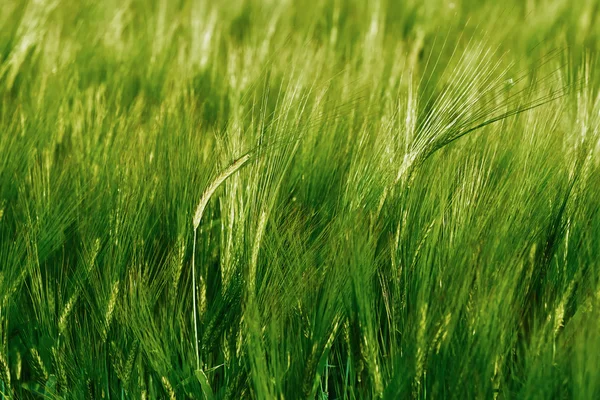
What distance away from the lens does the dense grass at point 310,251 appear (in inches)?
30.5

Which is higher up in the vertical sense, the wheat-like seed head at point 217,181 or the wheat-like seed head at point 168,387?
the wheat-like seed head at point 217,181

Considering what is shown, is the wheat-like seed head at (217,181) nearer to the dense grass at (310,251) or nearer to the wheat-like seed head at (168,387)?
the dense grass at (310,251)

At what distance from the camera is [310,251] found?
88cm

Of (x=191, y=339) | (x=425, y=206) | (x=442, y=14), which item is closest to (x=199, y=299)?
(x=191, y=339)

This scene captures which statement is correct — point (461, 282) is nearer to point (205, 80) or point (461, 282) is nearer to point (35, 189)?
point (35, 189)

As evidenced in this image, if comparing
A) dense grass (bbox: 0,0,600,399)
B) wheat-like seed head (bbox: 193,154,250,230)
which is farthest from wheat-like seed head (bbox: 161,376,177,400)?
wheat-like seed head (bbox: 193,154,250,230)

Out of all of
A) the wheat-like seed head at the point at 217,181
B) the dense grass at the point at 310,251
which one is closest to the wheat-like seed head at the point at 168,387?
the dense grass at the point at 310,251

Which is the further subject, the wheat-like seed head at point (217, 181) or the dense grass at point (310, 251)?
the wheat-like seed head at point (217, 181)

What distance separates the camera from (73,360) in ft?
2.91

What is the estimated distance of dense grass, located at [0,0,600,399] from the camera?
773 mm

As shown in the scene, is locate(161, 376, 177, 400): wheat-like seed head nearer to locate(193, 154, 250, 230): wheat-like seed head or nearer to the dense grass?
the dense grass

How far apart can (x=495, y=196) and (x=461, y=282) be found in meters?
0.16

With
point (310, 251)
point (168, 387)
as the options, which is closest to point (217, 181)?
point (310, 251)

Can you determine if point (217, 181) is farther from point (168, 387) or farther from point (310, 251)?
point (168, 387)
